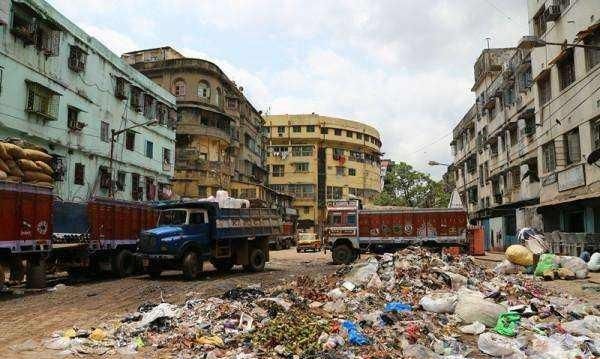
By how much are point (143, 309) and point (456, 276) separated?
24.3 ft

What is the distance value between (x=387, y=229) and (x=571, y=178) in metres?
8.43

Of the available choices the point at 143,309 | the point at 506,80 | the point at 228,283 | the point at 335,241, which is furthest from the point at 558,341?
the point at 506,80

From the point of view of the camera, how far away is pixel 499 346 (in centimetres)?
675

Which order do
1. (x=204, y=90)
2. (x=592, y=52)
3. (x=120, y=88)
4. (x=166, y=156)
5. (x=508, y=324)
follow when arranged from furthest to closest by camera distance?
(x=204, y=90)
(x=166, y=156)
(x=120, y=88)
(x=592, y=52)
(x=508, y=324)

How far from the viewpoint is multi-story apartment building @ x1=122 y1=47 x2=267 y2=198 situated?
41.1 metres

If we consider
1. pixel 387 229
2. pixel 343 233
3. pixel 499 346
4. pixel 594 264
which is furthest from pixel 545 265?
pixel 343 233

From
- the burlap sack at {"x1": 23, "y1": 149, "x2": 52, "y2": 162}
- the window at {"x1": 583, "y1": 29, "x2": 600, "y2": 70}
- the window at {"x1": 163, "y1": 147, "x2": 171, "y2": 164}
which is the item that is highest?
the window at {"x1": 583, "y1": 29, "x2": 600, "y2": 70}

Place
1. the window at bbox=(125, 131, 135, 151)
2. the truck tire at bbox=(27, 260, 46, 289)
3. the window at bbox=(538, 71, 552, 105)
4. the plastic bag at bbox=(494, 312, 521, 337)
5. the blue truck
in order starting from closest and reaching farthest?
1. the plastic bag at bbox=(494, 312, 521, 337)
2. the truck tire at bbox=(27, 260, 46, 289)
3. the blue truck
4. the window at bbox=(538, 71, 552, 105)
5. the window at bbox=(125, 131, 135, 151)

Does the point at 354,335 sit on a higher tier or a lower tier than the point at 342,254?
lower

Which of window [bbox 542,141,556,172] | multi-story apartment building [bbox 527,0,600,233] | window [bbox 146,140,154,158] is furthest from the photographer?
window [bbox 146,140,154,158]

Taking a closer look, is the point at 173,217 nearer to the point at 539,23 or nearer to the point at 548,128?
the point at 548,128

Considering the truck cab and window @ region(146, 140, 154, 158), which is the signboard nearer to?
the truck cab

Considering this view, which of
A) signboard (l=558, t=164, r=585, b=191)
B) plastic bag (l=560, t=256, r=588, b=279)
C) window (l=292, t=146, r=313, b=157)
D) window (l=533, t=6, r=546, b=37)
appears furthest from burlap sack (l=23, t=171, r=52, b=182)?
window (l=292, t=146, r=313, b=157)

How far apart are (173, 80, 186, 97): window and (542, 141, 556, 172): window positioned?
98.4ft
